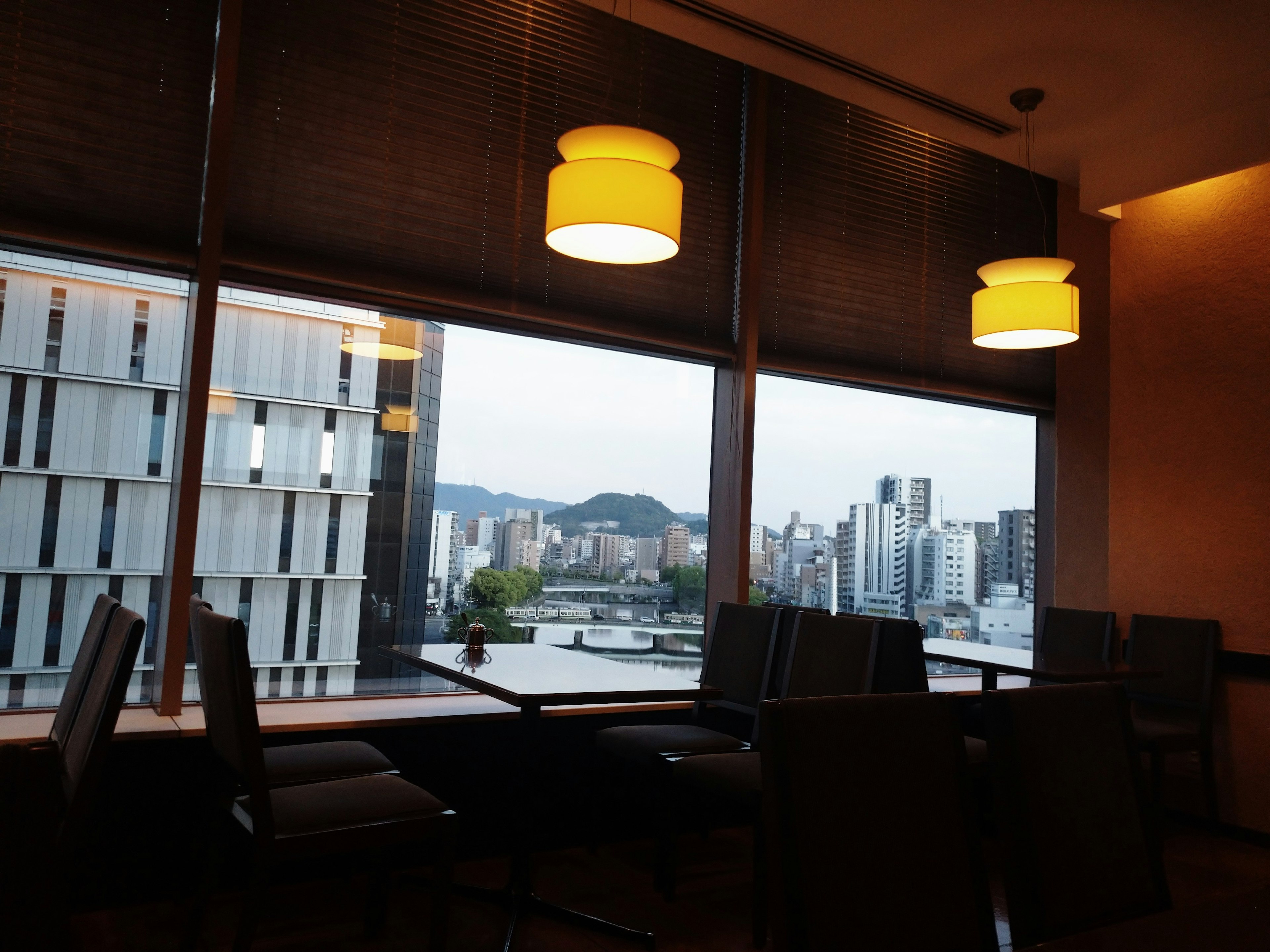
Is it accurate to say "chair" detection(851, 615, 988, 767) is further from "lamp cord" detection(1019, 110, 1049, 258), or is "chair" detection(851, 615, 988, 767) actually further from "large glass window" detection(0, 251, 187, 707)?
"large glass window" detection(0, 251, 187, 707)

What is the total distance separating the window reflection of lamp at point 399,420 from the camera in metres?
3.61

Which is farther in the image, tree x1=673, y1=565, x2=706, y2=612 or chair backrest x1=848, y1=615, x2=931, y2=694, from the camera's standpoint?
tree x1=673, y1=565, x2=706, y2=612

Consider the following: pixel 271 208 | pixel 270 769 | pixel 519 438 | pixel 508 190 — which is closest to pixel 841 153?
pixel 508 190

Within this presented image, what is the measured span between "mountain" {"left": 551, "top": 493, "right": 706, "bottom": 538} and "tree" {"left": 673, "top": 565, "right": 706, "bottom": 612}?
7.7 inches

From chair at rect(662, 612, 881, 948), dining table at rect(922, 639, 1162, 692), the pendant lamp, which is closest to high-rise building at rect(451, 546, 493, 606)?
chair at rect(662, 612, 881, 948)

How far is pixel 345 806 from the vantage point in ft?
7.65

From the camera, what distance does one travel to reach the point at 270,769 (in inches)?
104

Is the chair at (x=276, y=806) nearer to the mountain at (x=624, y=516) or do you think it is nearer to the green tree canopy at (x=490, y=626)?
the green tree canopy at (x=490, y=626)

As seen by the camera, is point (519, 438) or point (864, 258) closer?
point (519, 438)

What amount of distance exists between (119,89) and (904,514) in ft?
13.5

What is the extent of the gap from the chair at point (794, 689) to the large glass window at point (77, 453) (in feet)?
6.49

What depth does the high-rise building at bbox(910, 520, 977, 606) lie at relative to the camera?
16.5ft

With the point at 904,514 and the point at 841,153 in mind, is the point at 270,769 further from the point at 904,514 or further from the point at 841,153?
the point at 841,153

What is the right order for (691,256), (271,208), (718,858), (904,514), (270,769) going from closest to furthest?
(270,769) → (271,208) → (718,858) → (691,256) → (904,514)
